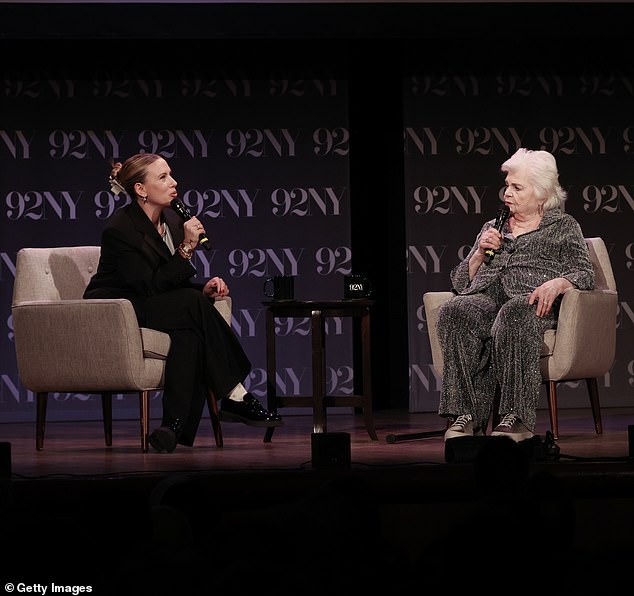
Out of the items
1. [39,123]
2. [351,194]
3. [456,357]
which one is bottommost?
[456,357]

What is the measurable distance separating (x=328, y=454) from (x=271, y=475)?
309 millimetres

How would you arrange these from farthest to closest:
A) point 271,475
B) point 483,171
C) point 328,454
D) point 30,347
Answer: point 483,171
point 30,347
point 328,454
point 271,475

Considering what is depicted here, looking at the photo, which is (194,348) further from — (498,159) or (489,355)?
(498,159)

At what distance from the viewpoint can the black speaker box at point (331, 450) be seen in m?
2.77

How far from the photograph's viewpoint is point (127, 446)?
4.36 m

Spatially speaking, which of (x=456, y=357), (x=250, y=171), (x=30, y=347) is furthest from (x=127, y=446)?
(x=250, y=171)

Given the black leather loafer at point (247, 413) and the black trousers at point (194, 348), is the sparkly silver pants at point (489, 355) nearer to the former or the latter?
the black leather loafer at point (247, 413)

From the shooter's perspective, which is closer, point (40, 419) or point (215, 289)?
point (40, 419)

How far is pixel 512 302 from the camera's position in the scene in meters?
3.99

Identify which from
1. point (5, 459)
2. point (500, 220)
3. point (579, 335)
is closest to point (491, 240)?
point (500, 220)

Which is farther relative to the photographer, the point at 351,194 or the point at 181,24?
the point at 351,194

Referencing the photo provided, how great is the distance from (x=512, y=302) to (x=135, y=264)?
148cm

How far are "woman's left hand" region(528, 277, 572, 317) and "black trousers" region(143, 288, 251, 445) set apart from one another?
3.75 feet

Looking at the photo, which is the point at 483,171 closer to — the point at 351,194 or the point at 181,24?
the point at 351,194
